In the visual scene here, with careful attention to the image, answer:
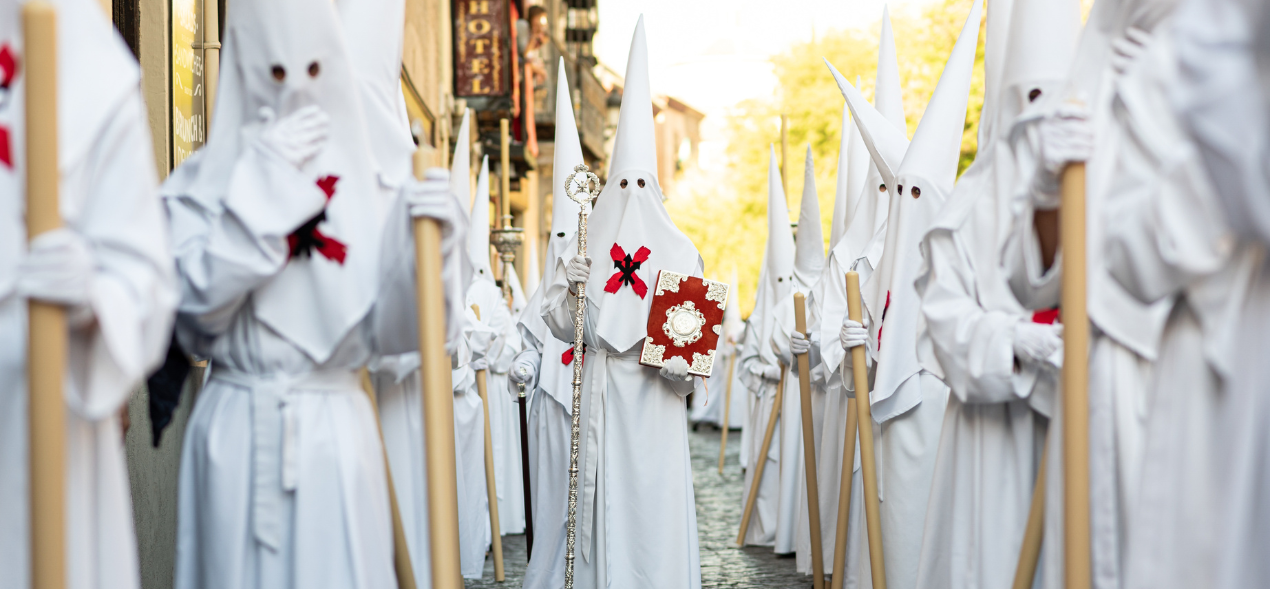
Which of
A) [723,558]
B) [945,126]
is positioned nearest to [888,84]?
[945,126]

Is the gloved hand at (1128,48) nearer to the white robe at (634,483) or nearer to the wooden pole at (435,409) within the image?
the wooden pole at (435,409)

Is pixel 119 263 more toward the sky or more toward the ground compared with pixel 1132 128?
more toward the ground

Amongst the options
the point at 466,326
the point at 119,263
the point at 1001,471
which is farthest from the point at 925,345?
the point at 466,326

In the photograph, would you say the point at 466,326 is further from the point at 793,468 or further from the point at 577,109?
the point at 577,109

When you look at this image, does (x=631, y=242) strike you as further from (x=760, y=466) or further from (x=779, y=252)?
(x=779, y=252)

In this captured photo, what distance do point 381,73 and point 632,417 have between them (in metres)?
3.04

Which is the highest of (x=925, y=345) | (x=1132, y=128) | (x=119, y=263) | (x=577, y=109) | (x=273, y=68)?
(x=577, y=109)

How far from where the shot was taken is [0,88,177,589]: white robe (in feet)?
8.55

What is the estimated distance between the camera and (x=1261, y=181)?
6.63 feet

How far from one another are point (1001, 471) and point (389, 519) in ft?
7.05

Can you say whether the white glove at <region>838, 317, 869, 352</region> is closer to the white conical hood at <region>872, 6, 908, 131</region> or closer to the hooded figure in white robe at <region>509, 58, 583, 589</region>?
the hooded figure in white robe at <region>509, 58, 583, 589</region>

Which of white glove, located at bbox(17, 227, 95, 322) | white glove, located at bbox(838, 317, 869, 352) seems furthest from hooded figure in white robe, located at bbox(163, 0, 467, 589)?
white glove, located at bbox(838, 317, 869, 352)

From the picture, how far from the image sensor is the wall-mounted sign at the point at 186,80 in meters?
5.93

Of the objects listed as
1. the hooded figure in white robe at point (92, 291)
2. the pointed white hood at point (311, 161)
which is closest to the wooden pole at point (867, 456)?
the pointed white hood at point (311, 161)
